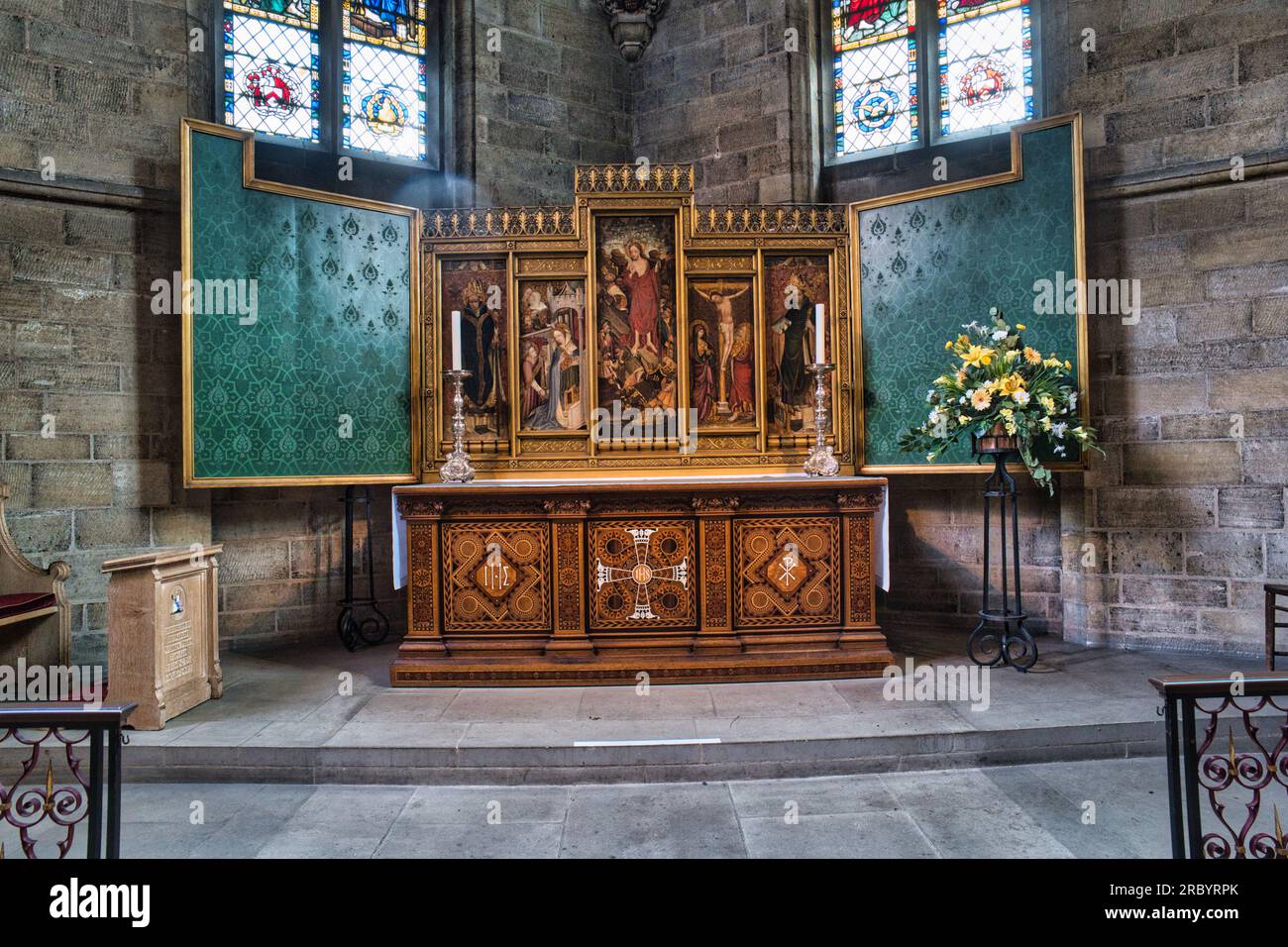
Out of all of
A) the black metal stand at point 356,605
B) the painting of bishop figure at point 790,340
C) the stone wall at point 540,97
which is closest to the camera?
the painting of bishop figure at point 790,340

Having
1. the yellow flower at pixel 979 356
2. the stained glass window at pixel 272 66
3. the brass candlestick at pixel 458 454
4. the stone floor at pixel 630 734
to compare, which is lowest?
the stone floor at pixel 630 734

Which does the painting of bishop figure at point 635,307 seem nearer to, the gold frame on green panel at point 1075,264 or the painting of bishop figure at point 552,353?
the painting of bishop figure at point 552,353

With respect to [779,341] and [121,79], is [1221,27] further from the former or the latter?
[121,79]

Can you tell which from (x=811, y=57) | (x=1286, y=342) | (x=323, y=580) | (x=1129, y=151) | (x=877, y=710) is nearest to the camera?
(x=877, y=710)

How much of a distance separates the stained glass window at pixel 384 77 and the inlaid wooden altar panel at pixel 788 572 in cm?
482

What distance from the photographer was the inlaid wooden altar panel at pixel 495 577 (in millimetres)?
5672

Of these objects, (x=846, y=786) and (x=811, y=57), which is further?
(x=811, y=57)

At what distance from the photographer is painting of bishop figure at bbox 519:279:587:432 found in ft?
21.3

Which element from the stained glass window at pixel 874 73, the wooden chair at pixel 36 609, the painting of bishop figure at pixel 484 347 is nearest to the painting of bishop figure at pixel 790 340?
the painting of bishop figure at pixel 484 347

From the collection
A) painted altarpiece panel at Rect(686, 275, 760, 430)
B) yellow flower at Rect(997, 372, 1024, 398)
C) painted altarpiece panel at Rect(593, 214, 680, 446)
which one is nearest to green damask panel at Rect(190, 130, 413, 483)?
painted altarpiece panel at Rect(593, 214, 680, 446)

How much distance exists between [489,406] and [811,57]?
14.5 feet

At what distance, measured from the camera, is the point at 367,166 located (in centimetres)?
758

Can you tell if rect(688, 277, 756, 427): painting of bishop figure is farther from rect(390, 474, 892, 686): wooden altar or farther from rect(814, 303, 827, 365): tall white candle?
rect(390, 474, 892, 686): wooden altar
